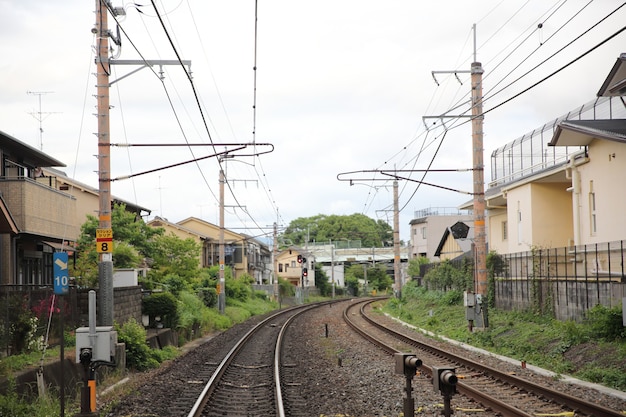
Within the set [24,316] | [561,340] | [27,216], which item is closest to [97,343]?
[24,316]

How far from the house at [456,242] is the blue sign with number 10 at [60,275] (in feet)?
123

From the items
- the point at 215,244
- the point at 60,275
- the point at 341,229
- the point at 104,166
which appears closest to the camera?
the point at 60,275

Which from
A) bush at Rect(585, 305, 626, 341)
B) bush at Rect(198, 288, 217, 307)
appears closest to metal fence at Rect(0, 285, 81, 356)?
bush at Rect(585, 305, 626, 341)

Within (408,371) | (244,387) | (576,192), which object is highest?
(576,192)

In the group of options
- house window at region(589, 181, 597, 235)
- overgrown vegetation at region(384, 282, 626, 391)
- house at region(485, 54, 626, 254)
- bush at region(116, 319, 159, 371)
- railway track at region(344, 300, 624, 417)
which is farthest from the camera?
house window at region(589, 181, 597, 235)

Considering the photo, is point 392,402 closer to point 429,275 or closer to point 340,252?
point 429,275

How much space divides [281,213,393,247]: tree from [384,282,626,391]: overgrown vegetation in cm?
9656

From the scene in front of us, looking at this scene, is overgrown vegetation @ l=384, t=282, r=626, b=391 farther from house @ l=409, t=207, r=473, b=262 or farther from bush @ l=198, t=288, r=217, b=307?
house @ l=409, t=207, r=473, b=262

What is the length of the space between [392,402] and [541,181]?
18.9 m

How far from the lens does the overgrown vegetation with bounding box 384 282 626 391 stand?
539 inches

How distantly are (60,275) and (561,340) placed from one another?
496 inches

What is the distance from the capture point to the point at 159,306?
21641 mm

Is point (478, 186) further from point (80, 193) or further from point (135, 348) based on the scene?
point (80, 193)

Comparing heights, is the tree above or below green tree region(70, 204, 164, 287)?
above
